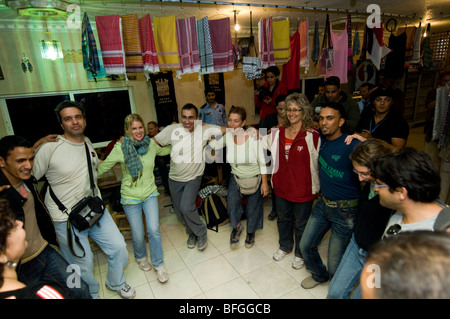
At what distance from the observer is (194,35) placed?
340cm

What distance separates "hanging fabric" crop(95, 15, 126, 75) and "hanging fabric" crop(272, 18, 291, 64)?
8.00 ft

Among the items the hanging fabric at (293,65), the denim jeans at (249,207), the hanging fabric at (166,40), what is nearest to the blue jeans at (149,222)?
the denim jeans at (249,207)

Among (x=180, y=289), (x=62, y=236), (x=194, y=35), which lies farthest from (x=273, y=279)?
(x=194, y=35)

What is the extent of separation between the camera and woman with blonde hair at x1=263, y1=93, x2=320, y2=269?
2305 mm

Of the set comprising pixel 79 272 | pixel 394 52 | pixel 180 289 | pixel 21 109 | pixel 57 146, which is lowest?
pixel 180 289

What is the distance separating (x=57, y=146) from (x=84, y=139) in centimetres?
25

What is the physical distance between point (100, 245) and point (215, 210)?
1594 mm

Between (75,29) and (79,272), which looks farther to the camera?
(75,29)

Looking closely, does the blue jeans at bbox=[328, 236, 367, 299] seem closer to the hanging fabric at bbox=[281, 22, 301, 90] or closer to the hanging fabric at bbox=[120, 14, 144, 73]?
the hanging fabric at bbox=[120, 14, 144, 73]

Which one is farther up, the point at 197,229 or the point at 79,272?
the point at 79,272

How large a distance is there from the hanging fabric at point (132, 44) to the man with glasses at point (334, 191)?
8.06 ft

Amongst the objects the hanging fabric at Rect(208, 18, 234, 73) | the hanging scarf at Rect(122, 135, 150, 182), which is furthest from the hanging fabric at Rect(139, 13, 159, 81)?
the hanging scarf at Rect(122, 135, 150, 182)

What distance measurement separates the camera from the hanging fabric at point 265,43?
394 centimetres

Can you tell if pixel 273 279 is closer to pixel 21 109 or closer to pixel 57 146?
pixel 57 146
